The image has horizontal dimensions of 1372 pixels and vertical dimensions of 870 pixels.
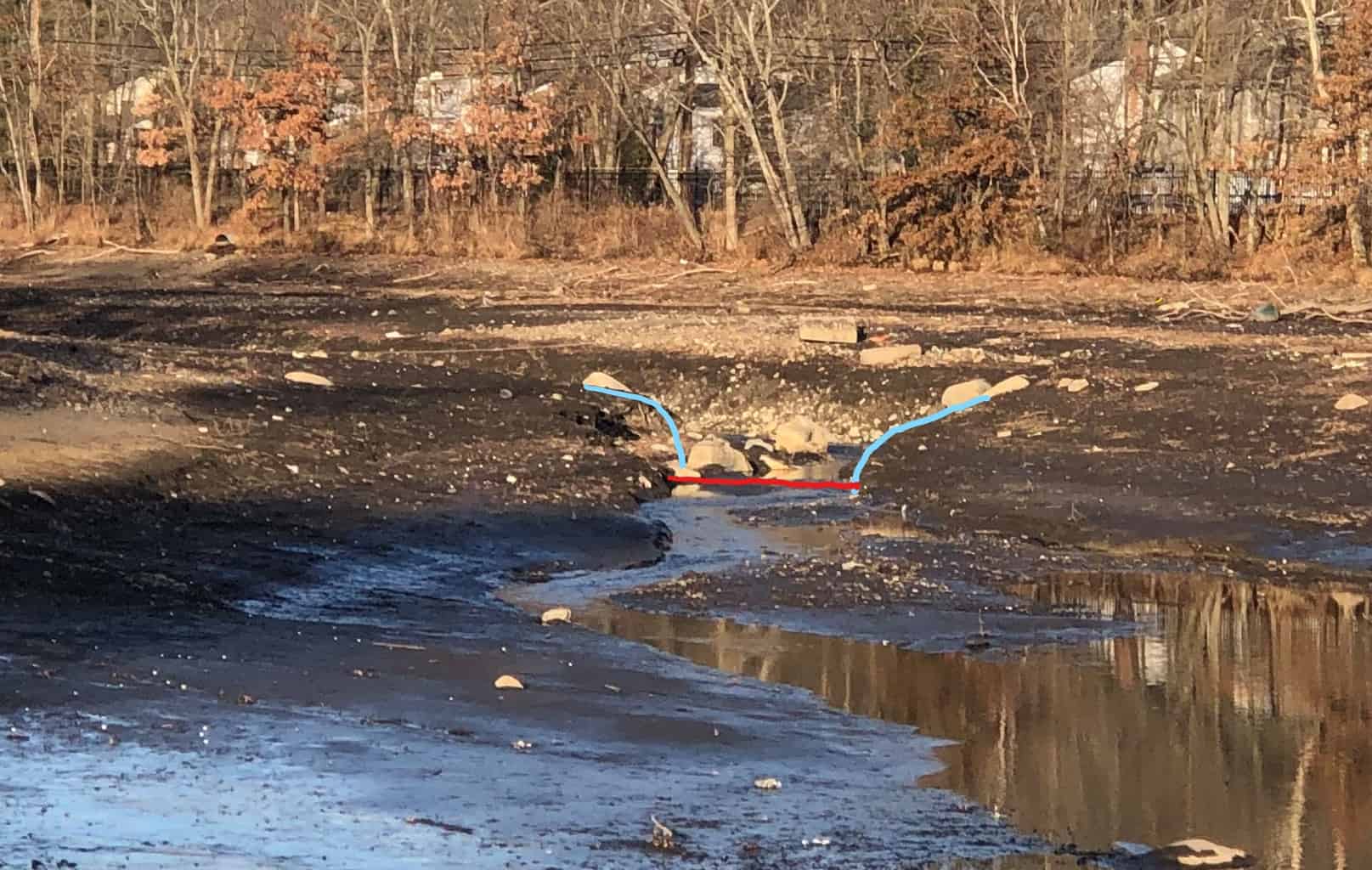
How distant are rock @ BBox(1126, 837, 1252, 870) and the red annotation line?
11746mm

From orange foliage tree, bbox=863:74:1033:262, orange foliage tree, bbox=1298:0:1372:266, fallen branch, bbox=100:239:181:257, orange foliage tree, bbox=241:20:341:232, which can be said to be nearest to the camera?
orange foliage tree, bbox=1298:0:1372:266

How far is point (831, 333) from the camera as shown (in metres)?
25.5

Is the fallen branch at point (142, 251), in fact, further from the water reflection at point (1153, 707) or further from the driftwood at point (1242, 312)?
the water reflection at point (1153, 707)

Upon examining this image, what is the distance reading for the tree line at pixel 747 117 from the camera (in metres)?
36.6

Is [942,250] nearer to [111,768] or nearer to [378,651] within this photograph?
[378,651]

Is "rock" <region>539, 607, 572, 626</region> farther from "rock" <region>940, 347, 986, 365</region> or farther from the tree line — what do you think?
the tree line

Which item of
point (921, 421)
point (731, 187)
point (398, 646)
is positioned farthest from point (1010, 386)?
point (731, 187)

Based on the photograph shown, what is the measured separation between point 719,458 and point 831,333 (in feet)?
18.9

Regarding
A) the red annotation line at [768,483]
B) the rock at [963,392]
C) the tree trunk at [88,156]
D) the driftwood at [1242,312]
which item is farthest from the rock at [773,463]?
the tree trunk at [88,156]

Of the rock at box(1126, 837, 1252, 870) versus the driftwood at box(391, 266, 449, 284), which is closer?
the rock at box(1126, 837, 1252, 870)

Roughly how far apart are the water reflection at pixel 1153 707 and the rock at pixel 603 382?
1035 centimetres

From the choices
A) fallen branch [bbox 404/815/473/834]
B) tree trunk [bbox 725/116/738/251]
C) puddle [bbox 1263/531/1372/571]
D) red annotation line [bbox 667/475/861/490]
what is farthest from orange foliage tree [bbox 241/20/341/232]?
fallen branch [bbox 404/815/473/834]

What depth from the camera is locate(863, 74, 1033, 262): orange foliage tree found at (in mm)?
37031

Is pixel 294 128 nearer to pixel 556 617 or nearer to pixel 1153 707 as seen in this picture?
pixel 556 617
